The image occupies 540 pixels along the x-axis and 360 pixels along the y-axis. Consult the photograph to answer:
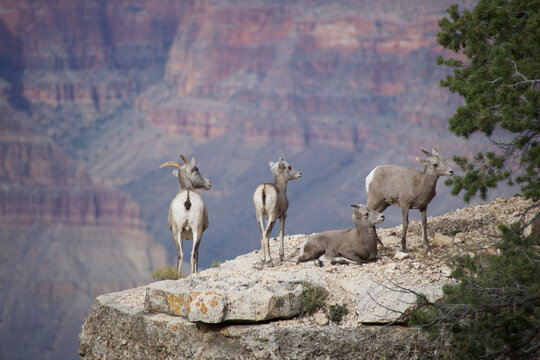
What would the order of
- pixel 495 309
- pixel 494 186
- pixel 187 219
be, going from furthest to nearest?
pixel 187 219
pixel 494 186
pixel 495 309

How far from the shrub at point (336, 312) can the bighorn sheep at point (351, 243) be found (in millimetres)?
2294

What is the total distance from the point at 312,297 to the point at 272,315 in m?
0.83

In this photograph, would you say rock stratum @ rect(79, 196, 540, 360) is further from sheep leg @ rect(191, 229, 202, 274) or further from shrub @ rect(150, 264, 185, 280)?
shrub @ rect(150, 264, 185, 280)

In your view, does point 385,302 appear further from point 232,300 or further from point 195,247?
point 195,247

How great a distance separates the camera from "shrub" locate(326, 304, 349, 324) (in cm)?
1266

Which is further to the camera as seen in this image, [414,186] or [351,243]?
[414,186]

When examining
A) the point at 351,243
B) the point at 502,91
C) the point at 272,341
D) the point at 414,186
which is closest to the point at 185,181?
the point at 351,243

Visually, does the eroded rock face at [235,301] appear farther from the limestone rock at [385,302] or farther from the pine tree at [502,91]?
the pine tree at [502,91]

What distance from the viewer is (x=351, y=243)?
15258 mm

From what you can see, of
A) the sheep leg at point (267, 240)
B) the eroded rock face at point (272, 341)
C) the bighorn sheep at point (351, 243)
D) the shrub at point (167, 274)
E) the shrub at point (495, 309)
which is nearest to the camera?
the shrub at point (495, 309)

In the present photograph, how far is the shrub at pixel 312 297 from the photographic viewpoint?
42.0 ft

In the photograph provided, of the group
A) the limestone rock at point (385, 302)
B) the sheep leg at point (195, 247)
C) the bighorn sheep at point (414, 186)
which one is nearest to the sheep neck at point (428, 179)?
the bighorn sheep at point (414, 186)

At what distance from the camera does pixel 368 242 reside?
15.1m

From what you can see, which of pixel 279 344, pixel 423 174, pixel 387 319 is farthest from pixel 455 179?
pixel 279 344
